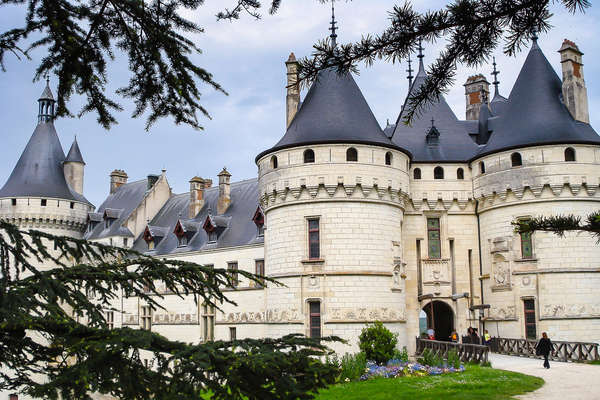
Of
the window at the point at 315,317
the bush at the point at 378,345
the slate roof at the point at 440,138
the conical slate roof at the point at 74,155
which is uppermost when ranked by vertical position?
the conical slate roof at the point at 74,155

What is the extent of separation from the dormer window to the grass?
14759 mm

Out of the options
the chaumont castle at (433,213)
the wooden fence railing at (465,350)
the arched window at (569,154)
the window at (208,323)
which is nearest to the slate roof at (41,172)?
the window at (208,323)

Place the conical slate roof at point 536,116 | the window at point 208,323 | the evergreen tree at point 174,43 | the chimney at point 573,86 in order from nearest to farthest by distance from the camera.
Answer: the evergreen tree at point 174,43
the conical slate roof at point 536,116
the chimney at point 573,86
the window at point 208,323

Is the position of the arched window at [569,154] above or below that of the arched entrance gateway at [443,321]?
above

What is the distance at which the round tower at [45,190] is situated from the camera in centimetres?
3669

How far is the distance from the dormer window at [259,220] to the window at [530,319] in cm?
1228

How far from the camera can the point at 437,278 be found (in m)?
24.3

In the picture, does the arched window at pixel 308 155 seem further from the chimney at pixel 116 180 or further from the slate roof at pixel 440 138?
the chimney at pixel 116 180

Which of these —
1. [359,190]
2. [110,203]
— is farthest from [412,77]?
[110,203]

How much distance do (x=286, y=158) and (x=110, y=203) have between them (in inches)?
917

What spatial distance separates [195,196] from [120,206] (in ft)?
23.3

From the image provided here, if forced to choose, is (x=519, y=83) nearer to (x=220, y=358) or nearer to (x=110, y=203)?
(x=220, y=358)

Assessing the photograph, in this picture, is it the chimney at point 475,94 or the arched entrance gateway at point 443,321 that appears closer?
the arched entrance gateway at point 443,321

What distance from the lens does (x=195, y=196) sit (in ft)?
120
